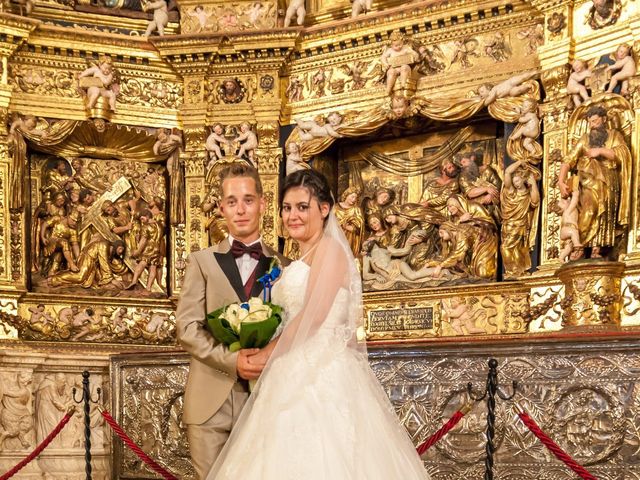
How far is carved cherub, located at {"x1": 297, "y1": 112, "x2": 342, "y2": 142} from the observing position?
40.8 ft

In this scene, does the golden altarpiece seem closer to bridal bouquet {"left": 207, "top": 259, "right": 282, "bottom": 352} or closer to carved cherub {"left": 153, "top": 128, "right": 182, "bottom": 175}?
carved cherub {"left": 153, "top": 128, "right": 182, "bottom": 175}

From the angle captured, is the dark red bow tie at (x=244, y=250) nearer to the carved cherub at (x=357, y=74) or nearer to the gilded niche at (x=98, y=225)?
the carved cherub at (x=357, y=74)

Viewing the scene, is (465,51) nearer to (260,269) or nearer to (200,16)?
(200,16)

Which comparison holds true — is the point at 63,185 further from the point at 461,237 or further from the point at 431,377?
the point at 431,377

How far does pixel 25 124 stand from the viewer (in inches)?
489

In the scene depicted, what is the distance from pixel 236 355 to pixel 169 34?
920 centimetres

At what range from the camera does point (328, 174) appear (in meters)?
13.0

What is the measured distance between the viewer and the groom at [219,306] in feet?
15.6

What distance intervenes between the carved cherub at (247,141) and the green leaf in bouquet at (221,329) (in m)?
8.14

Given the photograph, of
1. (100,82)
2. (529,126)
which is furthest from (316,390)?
(100,82)

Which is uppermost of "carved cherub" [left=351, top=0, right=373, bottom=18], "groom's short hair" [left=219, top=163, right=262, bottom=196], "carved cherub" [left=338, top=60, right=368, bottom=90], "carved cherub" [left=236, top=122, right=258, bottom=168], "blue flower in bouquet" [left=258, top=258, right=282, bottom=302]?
"carved cherub" [left=351, top=0, right=373, bottom=18]

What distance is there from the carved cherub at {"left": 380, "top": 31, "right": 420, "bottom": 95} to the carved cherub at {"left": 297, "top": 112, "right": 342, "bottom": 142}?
858mm

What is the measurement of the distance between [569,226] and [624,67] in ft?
5.44

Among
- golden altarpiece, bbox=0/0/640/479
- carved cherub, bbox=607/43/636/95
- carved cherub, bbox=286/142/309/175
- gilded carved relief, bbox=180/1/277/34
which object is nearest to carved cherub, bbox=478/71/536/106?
golden altarpiece, bbox=0/0/640/479
